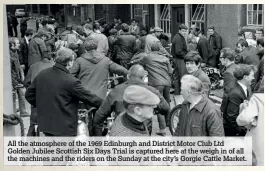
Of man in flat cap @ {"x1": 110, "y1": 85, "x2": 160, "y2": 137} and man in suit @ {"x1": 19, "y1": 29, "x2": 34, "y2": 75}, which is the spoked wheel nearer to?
man in flat cap @ {"x1": 110, "y1": 85, "x2": 160, "y2": 137}

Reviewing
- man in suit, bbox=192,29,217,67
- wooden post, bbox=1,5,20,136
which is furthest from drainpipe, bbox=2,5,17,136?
man in suit, bbox=192,29,217,67

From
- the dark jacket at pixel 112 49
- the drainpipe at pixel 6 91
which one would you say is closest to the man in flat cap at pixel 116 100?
the drainpipe at pixel 6 91

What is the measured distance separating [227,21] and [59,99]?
905 centimetres

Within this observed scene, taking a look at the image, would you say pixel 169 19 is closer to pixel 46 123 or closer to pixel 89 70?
pixel 89 70

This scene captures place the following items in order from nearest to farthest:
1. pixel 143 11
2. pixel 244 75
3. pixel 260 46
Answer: pixel 244 75 → pixel 260 46 → pixel 143 11

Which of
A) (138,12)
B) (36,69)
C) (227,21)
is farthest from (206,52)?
(138,12)

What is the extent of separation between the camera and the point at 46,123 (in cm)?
539

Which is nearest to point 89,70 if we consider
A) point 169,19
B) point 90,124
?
point 90,124

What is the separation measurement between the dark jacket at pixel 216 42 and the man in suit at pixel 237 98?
6785 mm

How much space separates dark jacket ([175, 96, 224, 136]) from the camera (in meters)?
4.70

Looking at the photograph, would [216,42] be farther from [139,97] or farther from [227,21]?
[139,97]

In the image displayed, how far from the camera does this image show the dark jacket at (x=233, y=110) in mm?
5629

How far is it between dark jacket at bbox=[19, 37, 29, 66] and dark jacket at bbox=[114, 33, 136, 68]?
1.97 meters

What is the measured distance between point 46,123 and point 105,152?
780mm
